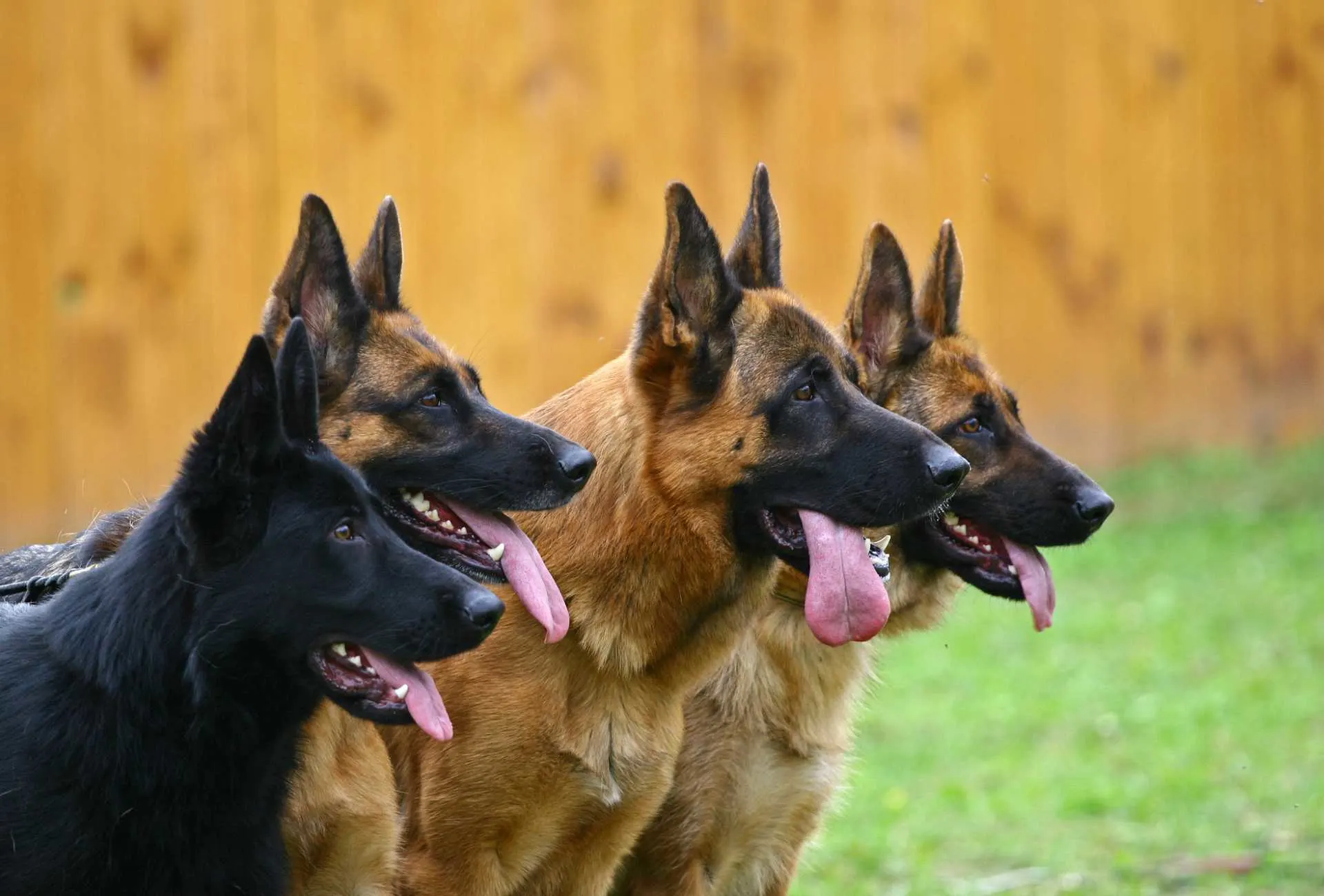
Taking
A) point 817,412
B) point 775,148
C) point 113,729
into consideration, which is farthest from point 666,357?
point 775,148

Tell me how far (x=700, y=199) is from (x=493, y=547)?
6.80 metres

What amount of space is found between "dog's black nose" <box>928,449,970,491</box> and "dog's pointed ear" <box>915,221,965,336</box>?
1244 mm

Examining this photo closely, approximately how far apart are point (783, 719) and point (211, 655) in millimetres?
2139

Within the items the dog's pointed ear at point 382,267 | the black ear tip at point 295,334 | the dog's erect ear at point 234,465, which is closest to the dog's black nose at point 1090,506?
the dog's pointed ear at point 382,267

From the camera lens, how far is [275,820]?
375 cm

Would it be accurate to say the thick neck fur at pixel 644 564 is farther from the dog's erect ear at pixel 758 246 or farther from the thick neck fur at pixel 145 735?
the thick neck fur at pixel 145 735

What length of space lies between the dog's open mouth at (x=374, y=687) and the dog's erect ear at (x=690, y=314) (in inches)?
53.3

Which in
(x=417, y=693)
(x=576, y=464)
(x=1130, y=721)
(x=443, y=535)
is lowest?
(x=1130, y=721)

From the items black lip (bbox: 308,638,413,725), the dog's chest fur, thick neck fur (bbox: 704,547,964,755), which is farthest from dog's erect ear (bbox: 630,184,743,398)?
black lip (bbox: 308,638,413,725)

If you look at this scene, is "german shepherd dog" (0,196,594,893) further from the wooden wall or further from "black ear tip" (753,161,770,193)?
the wooden wall

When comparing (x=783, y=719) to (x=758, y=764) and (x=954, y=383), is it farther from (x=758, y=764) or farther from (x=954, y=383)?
(x=954, y=383)

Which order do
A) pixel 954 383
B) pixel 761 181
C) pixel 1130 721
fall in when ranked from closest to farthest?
pixel 761 181 → pixel 954 383 → pixel 1130 721

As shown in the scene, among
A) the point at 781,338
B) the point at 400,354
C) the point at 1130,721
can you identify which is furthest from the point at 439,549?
the point at 1130,721

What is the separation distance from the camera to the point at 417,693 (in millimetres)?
3666
